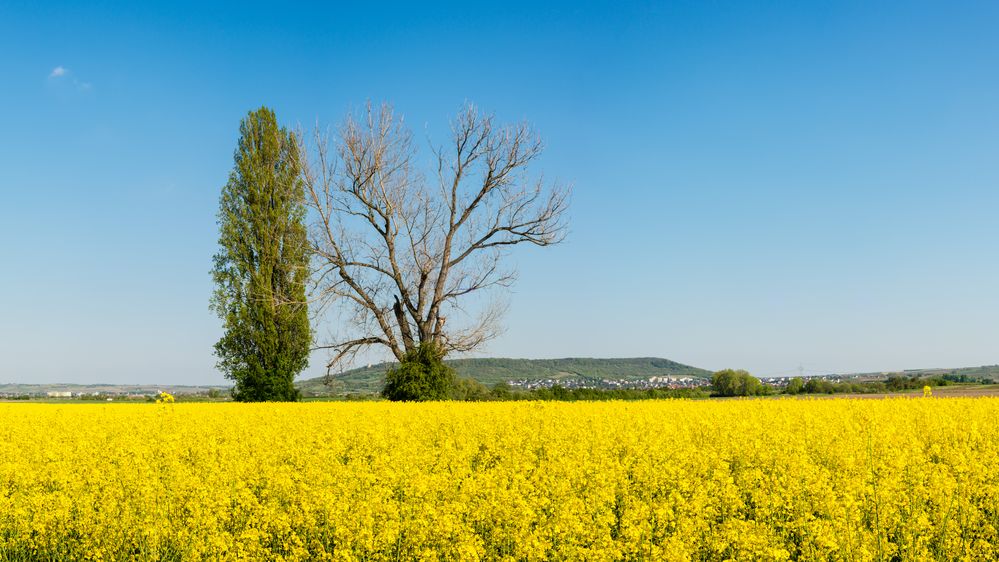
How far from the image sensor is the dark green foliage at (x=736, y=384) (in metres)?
28.4

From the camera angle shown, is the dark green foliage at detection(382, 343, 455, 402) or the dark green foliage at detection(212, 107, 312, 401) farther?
the dark green foliage at detection(212, 107, 312, 401)

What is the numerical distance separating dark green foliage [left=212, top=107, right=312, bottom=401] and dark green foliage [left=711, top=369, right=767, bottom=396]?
17.2 m

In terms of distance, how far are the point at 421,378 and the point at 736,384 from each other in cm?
1468

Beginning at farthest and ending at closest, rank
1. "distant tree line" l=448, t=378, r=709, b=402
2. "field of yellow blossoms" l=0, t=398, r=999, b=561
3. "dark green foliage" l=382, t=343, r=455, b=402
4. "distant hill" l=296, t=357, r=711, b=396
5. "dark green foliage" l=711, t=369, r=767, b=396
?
"distant hill" l=296, t=357, r=711, b=396, "dark green foliage" l=711, t=369, r=767, b=396, "distant tree line" l=448, t=378, r=709, b=402, "dark green foliage" l=382, t=343, r=455, b=402, "field of yellow blossoms" l=0, t=398, r=999, b=561

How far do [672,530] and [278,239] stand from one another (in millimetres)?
27010

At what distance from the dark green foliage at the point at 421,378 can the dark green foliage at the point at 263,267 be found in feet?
21.2

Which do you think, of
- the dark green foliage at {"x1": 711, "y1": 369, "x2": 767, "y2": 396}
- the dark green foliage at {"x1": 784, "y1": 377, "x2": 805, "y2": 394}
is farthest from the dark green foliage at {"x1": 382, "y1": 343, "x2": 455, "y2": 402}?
the dark green foliage at {"x1": 784, "y1": 377, "x2": 805, "y2": 394}

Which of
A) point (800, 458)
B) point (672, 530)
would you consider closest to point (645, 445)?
point (800, 458)

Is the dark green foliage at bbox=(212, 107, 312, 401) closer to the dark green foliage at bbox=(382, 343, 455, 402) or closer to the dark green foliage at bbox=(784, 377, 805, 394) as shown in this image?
the dark green foliage at bbox=(382, 343, 455, 402)

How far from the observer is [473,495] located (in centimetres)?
610

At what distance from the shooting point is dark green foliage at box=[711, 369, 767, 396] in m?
28.4

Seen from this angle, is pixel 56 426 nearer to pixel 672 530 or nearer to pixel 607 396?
pixel 672 530

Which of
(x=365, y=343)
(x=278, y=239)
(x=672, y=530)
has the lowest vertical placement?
(x=672, y=530)

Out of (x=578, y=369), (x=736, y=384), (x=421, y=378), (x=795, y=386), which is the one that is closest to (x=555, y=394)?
(x=421, y=378)
